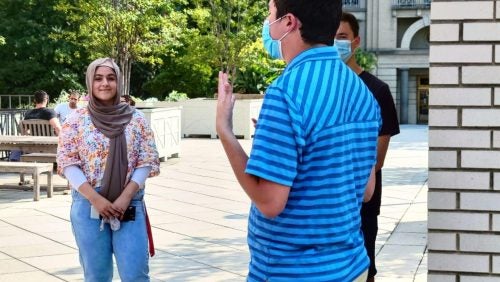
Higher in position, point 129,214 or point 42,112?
point 42,112

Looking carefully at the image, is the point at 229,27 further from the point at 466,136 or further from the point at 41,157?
the point at 466,136

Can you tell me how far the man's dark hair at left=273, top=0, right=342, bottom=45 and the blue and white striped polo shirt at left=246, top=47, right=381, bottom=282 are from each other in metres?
0.04

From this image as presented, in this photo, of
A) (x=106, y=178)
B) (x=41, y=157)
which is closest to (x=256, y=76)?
(x=41, y=157)

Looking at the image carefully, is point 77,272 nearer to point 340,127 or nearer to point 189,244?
point 189,244

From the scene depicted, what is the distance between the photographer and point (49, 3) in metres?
42.1

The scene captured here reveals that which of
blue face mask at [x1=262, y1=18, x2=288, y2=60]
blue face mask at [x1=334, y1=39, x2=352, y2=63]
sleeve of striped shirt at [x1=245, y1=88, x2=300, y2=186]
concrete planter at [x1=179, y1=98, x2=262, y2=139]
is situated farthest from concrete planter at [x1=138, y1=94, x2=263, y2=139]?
sleeve of striped shirt at [x1=245, y1=88, x2=300, y2=186]

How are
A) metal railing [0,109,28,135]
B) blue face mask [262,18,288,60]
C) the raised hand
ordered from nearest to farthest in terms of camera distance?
the raised hand < blue face mask [262,18,288,60] < metal railing [0,109,28,135]

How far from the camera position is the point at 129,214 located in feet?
15.5

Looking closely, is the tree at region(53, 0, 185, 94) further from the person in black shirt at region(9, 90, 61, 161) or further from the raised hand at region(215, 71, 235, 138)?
the raised hand at region(215, 71, 235, 138)

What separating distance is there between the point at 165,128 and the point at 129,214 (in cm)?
1420

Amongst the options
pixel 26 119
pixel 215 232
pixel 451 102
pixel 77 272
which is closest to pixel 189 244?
pixel 215 232

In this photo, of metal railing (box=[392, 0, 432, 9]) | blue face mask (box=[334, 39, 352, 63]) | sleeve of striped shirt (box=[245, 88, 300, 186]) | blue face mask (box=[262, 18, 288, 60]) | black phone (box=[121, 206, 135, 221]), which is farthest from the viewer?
metal railing (box=[392, 0, 432, 9])

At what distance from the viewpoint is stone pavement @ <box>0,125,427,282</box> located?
7359 mm

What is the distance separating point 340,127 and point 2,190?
11551 mm
